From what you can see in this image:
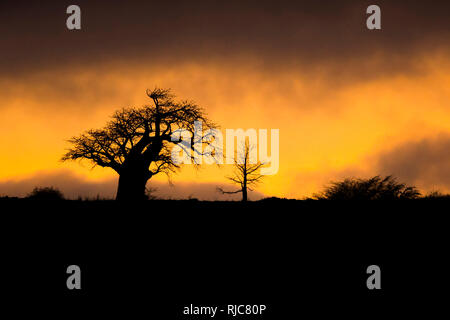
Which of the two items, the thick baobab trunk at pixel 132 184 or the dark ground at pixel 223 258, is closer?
the dark ground at pixel 223 258

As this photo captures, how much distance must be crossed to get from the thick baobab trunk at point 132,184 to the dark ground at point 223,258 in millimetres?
7674

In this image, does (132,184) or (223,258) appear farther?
(132,184)

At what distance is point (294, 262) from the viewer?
28.2ft

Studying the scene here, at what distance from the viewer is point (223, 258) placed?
339 inches

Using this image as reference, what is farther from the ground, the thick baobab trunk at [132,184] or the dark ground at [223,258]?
the thick baobab trunk at [132,184]

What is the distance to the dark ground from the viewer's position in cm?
699

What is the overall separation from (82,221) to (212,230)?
3.63m

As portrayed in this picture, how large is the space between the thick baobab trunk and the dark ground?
7.67 meters

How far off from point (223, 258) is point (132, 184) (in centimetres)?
1256

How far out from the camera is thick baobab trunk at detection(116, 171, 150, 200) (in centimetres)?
1992

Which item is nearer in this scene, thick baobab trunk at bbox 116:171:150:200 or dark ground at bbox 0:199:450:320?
dark ground at bbox 0:199:450:320

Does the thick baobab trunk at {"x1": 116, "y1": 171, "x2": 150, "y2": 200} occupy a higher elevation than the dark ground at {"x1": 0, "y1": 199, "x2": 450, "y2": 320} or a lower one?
higher

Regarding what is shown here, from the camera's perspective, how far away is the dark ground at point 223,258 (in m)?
6.99
